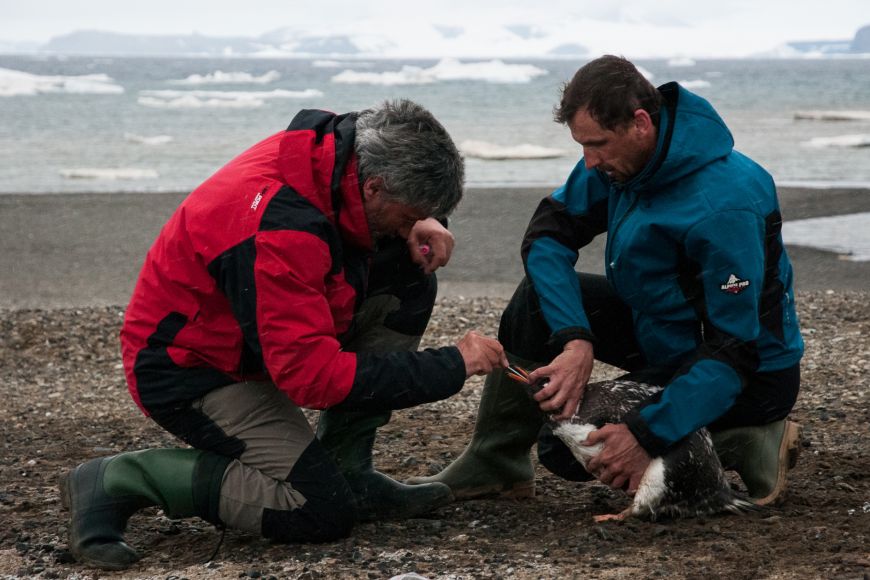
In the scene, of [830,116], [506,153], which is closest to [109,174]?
[506,153]

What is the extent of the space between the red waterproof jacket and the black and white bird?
53 cm

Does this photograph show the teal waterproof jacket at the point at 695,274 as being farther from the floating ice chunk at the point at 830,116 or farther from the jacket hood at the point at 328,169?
the floating ice chunk at the point at 830,116

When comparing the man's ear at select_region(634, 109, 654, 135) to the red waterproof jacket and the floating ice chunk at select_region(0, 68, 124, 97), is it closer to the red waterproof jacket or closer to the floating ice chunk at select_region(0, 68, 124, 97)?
the red waterproof jacket

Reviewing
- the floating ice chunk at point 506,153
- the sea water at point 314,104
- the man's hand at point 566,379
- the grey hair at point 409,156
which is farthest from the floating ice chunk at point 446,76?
the grey hair at point 409,156

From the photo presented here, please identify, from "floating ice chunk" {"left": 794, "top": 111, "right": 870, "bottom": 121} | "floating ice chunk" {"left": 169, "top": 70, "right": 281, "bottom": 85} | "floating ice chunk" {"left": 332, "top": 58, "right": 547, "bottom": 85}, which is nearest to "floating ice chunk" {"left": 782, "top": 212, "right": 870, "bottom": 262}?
"floating ice chunk" {"left": 794, "top": 111, "right": 870, "bottom": 121}

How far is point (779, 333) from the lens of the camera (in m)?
3.68

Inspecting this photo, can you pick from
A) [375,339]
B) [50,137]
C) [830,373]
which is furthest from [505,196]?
[50,137]

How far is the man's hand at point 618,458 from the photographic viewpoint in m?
3.58

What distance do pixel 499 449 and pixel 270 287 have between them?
1.32 metres

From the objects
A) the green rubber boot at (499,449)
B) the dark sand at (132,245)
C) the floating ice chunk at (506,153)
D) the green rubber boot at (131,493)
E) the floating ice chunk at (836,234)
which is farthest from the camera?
the floating ice chunk at (506,153)

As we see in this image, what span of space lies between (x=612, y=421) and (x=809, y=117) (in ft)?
117

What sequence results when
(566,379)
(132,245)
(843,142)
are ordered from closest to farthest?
(566,379) < (132,245) < (843,142)

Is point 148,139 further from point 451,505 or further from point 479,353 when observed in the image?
point 479,353

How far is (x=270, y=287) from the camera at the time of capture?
316 centimetres
